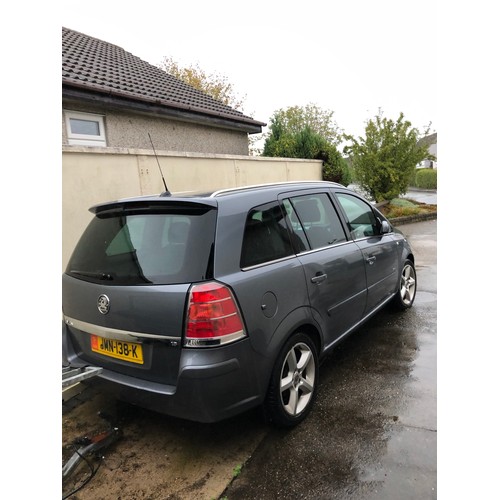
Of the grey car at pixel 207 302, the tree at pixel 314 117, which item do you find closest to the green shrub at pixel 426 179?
the tree at pixel 314 117

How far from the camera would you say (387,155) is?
1547 centimetres

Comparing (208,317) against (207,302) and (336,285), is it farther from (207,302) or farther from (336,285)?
(336,285)

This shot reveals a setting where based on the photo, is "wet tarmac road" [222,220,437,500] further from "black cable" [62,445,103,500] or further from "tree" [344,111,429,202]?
"tree" [344,111,429,202]

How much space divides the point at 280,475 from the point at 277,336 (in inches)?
32.6

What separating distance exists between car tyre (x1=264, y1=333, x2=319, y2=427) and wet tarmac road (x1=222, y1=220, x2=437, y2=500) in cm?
14

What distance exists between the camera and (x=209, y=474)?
241 cm

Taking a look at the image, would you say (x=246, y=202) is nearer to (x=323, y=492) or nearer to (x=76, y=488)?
(x=323, y=492)

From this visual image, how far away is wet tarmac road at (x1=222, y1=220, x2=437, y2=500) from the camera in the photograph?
2.25m

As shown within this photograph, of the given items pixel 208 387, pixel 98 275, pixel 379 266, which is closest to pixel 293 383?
pixel 208 387

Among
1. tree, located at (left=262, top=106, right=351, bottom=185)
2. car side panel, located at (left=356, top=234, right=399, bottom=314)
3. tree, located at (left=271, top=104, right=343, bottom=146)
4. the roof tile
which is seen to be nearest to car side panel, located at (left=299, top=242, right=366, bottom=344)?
car side panel, located at (left=356, top=234, right=399, bottom=314)

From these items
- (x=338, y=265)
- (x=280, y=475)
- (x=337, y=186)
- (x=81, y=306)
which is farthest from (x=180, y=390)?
(x=337, y=186)

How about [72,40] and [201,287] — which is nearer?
[201,287]

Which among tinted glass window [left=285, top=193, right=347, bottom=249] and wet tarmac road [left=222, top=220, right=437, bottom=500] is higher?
tinted glass window [left=285, top=193, right=347, bottom=249]

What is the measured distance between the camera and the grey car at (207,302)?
226 centimetres
